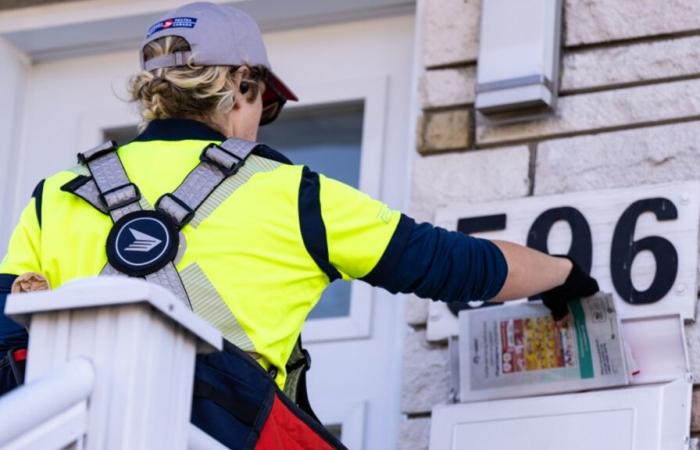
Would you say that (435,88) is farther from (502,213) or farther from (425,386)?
(425,386)

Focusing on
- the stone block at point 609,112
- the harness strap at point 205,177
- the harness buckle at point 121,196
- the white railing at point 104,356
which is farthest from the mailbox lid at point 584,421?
the white railing at point 104,356

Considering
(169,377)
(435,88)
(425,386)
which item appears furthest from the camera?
(435,88)

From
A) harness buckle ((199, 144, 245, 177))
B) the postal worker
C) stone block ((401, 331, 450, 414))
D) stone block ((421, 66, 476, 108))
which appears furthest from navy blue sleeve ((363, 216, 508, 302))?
stone block ((421, 66, 476, 108))

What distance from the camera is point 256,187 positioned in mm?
2691

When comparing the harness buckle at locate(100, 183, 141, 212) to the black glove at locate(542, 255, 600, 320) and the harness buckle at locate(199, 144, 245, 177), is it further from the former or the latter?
the black glove at locate(542, 255, 600, 320)

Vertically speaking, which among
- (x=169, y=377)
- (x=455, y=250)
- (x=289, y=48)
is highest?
(x=289, y=48)

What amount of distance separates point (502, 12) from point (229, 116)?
1103mm

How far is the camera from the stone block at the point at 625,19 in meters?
3.74

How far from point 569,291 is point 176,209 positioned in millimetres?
995

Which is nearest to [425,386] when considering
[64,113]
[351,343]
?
[351,343]

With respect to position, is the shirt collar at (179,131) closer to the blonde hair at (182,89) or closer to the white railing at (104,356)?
the blonde hair at (182,89)

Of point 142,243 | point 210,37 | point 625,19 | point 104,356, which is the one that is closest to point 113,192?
point 142,243

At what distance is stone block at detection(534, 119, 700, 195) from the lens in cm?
360

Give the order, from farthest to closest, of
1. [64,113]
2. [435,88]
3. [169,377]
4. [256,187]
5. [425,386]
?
1. [64,113]
2. [435,88]
3. [425,386]
4. [256,187]
5. [169,377]
